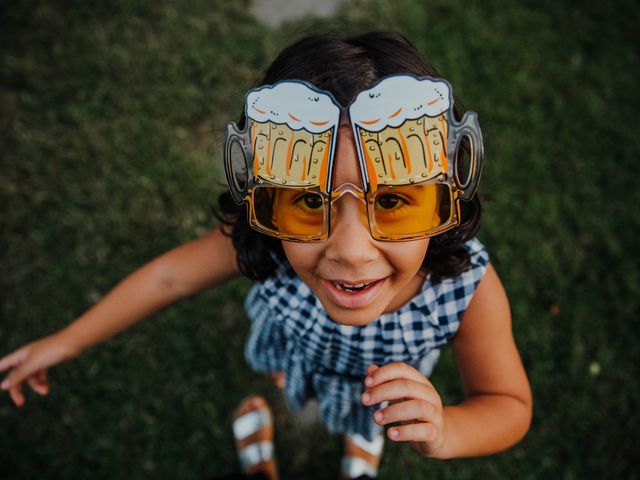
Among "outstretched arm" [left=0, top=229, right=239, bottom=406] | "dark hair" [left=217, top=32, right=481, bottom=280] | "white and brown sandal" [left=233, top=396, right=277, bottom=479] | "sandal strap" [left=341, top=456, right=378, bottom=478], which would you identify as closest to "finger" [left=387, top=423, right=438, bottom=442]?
"dark hair" [left=217, top=32, right=481, bottom=280]

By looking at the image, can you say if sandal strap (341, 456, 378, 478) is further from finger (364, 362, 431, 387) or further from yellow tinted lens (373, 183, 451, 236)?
yellow tinted lens (373, 183, 451, 236)

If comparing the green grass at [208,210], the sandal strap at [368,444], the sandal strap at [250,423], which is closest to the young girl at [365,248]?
the sandal strap at [368,444]

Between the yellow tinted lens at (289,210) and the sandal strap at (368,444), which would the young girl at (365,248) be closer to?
the yellow tinted lens at (289,210)

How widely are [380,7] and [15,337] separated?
3343 mm

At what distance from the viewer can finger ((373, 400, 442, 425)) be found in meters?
1.38

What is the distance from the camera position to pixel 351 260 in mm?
1385

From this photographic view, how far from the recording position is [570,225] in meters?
3.49

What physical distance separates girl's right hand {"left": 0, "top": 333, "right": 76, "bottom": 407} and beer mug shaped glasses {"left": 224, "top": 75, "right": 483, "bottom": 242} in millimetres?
1186

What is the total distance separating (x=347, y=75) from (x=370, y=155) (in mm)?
308

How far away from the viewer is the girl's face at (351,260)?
1354mm

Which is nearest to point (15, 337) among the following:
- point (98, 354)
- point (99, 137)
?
point (98, 354)

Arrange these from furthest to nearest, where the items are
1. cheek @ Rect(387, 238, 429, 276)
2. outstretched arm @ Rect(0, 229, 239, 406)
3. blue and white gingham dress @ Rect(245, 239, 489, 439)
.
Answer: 1. outstretched arm @ Rect(0, 229, 239, 406)
2. blue and white gingham dress @ Rect(245, 239, 489, 439)
3. cheek @ Rect(387, 238, 429, 276)

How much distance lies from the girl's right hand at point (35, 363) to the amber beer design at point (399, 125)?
1.51 m

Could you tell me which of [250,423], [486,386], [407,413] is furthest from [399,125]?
[250,423]
